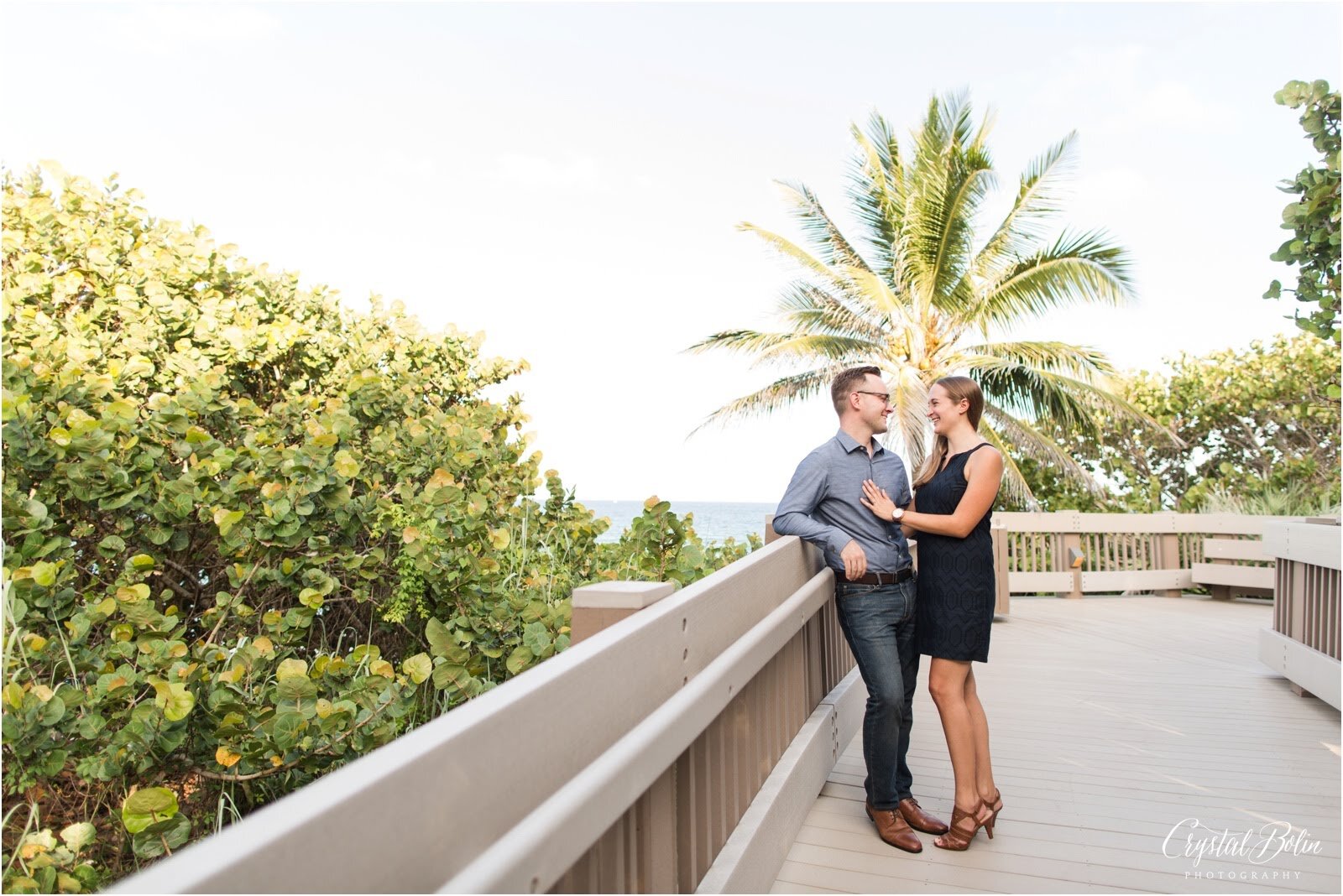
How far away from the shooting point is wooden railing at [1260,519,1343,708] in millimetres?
5145

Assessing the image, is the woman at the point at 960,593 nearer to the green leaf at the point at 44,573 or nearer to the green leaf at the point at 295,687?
the green leaf at the point at 295,687

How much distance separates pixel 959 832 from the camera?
3131 millimetres

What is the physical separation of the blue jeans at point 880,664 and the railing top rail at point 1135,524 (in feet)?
27.3

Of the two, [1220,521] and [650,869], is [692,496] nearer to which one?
[1220,521]

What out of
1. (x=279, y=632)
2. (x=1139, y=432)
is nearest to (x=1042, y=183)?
(x=1139, y=432)

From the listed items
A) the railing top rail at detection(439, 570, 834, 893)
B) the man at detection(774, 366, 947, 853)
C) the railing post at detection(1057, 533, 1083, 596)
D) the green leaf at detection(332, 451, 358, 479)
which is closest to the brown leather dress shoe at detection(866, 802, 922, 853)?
the man at detection(774, 366, 947, 853)

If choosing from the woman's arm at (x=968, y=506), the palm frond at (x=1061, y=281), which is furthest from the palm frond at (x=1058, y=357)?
the woman's arm at (x=968, y=506)

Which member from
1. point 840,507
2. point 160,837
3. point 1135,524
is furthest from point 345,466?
point 1135,524

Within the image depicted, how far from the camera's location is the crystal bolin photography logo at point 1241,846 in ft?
9.71

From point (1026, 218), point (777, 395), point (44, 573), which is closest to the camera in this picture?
point (44, 573)

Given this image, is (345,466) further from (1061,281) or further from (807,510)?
(1061,281)

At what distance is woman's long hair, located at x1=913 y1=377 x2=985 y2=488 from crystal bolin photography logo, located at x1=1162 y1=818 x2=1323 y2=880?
1568 mm

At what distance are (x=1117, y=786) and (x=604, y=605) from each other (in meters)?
3.08

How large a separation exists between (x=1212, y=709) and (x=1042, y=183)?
10.5 meters
